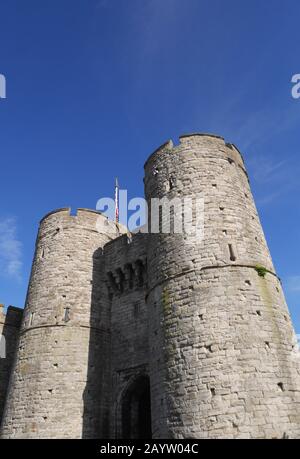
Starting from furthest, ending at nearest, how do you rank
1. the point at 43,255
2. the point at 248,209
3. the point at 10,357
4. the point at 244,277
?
the point at 10,357, the point at 43,255, the point at 248,209, the point at 244,277

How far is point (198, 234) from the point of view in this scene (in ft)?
35.8

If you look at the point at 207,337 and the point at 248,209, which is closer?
the point at 207,337

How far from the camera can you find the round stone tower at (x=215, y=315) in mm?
8328

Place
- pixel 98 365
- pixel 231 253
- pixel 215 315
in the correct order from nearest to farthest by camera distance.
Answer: pixel 215 315 → pixel 231 253 → pixel 98 365

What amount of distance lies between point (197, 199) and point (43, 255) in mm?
8196

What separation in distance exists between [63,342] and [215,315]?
706 centimetres

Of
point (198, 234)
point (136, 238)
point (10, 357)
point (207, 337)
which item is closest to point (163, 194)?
point (198, 234)

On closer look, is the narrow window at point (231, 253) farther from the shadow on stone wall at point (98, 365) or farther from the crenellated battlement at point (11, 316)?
the crenellated battlement at point (11, 316)

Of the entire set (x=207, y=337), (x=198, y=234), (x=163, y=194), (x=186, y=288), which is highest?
(x=163, y=194)

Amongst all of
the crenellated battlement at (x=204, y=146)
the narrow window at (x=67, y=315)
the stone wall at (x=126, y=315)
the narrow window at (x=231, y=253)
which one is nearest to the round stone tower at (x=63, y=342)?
the narrow window at (x=67, y=315)

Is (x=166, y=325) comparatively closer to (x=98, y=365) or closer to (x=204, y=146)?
(x=98, y=365)

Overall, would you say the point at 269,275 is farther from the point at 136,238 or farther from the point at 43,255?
the point at 43,255

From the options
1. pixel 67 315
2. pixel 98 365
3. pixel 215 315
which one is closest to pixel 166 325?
pixel 215 315

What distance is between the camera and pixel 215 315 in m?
9.48
